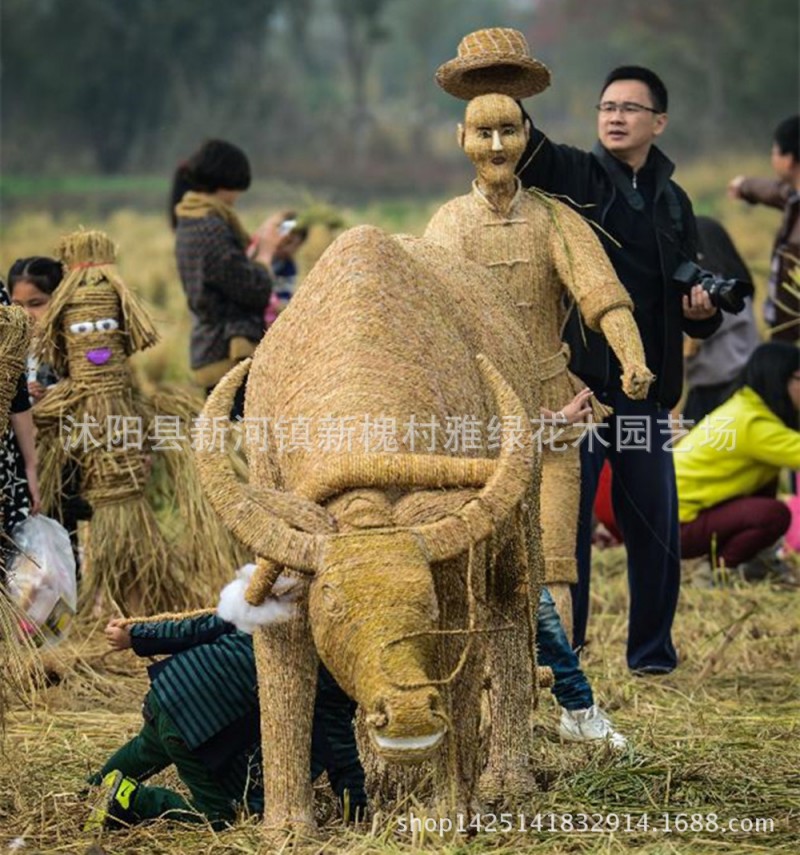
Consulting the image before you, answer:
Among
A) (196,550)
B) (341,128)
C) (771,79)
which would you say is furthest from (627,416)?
(341,128)

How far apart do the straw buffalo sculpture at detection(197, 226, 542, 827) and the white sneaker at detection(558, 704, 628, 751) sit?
473mm

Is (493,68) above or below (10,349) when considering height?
above

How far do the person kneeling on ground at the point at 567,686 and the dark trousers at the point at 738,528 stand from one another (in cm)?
299

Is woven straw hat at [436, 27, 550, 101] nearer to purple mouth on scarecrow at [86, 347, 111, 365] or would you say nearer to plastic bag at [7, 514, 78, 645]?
purple mouth on scarecrow at [86, 347, 111, 365]

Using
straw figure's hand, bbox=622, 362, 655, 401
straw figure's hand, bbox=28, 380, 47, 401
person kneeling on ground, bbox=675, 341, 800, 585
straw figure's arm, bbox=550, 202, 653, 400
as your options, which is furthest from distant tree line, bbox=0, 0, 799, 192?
straw figure's hand, bbox=622, 362, 655, 401

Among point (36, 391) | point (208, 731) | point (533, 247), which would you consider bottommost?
point (208, 731)

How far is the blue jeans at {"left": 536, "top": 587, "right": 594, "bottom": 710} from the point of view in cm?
610

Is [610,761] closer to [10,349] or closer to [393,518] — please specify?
[393,518]

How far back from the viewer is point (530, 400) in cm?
566

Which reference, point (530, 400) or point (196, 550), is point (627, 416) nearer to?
point (530, 400)

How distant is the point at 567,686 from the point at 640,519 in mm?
1220

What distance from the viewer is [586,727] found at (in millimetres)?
6059

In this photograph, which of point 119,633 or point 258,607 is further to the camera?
point 119,633

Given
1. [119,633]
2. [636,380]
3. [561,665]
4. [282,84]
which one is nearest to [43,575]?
[119,633]
